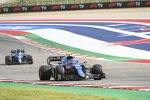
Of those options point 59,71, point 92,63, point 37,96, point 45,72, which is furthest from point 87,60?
point 37,96

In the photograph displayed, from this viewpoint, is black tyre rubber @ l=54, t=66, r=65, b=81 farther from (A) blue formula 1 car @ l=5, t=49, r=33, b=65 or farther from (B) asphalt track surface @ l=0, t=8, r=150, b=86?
(A) blue formula 1 car @ l=5, t=49, r=33, b=65

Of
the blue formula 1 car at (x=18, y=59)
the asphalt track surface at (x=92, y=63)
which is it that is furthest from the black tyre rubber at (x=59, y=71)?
the blue formula 1 car at (x=18, y=59)

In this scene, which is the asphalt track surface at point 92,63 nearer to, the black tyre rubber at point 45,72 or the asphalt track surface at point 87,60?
the asphalt track surface at point 87,60

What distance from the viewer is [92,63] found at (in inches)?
1000

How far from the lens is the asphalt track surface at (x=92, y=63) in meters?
16.3

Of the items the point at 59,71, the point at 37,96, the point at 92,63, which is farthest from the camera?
the point at 92,63

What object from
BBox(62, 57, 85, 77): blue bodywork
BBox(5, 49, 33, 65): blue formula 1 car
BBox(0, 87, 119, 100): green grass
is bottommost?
BBox(5, 49, 33, 65): blue formula 1 car

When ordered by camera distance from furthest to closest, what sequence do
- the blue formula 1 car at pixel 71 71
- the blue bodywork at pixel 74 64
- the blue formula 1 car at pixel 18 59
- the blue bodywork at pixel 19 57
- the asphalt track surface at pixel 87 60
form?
the blue bodywork at pixel 19 57 < the blue formula 1 car at pixel 18 59 < the asphalt track surface at pixel 87 60 < the blue formula 1 car at pixel 71 71 < the blue bodywork at pixel 74 64

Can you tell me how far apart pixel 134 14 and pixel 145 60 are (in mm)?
17331

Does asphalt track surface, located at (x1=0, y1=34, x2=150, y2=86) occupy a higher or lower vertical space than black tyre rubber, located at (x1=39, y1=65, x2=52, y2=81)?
lower

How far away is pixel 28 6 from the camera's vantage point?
167ft

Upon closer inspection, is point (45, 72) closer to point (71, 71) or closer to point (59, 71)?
point (59, 71)

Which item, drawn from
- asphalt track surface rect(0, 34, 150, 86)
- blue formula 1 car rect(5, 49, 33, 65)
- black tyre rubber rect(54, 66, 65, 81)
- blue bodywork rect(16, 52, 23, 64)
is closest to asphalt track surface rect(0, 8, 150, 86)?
asphalt track surface rect(0, 34, 150, 86)

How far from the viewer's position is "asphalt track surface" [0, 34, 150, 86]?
16.3m
